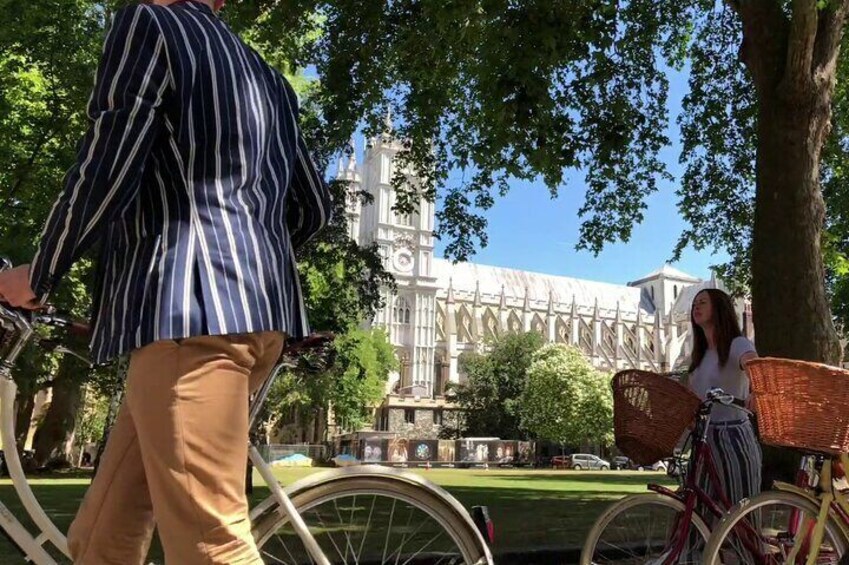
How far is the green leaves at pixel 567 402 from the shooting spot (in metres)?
66.6

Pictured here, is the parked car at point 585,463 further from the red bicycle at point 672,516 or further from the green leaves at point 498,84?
the red bicycle at point 672,516

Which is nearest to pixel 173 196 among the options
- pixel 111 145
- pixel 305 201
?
pixel 111 145

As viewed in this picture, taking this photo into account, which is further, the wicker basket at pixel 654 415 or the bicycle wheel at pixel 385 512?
the wicker basket at pixel 654 415

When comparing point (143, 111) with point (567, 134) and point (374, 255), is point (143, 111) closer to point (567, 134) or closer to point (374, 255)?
point (567, 134)

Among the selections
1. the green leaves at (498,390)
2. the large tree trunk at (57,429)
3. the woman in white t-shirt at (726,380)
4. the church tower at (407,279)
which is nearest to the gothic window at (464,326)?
the church tower at (407,279)

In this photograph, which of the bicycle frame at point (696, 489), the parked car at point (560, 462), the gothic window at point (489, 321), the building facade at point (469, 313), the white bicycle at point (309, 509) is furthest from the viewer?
the gothic window at point (489, 321)

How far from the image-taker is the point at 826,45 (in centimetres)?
834

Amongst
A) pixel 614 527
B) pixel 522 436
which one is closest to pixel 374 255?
pixel 614 527

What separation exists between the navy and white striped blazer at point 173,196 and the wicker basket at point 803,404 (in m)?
2.58

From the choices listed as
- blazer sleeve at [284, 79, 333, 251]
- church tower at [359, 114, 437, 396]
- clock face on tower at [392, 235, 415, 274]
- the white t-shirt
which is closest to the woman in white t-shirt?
the white t-shirt

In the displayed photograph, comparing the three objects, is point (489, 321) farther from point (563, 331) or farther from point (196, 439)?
point (196, 439)

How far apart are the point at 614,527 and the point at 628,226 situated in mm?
11416

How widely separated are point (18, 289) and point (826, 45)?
855 cm

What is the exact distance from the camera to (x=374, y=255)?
1797 cm
